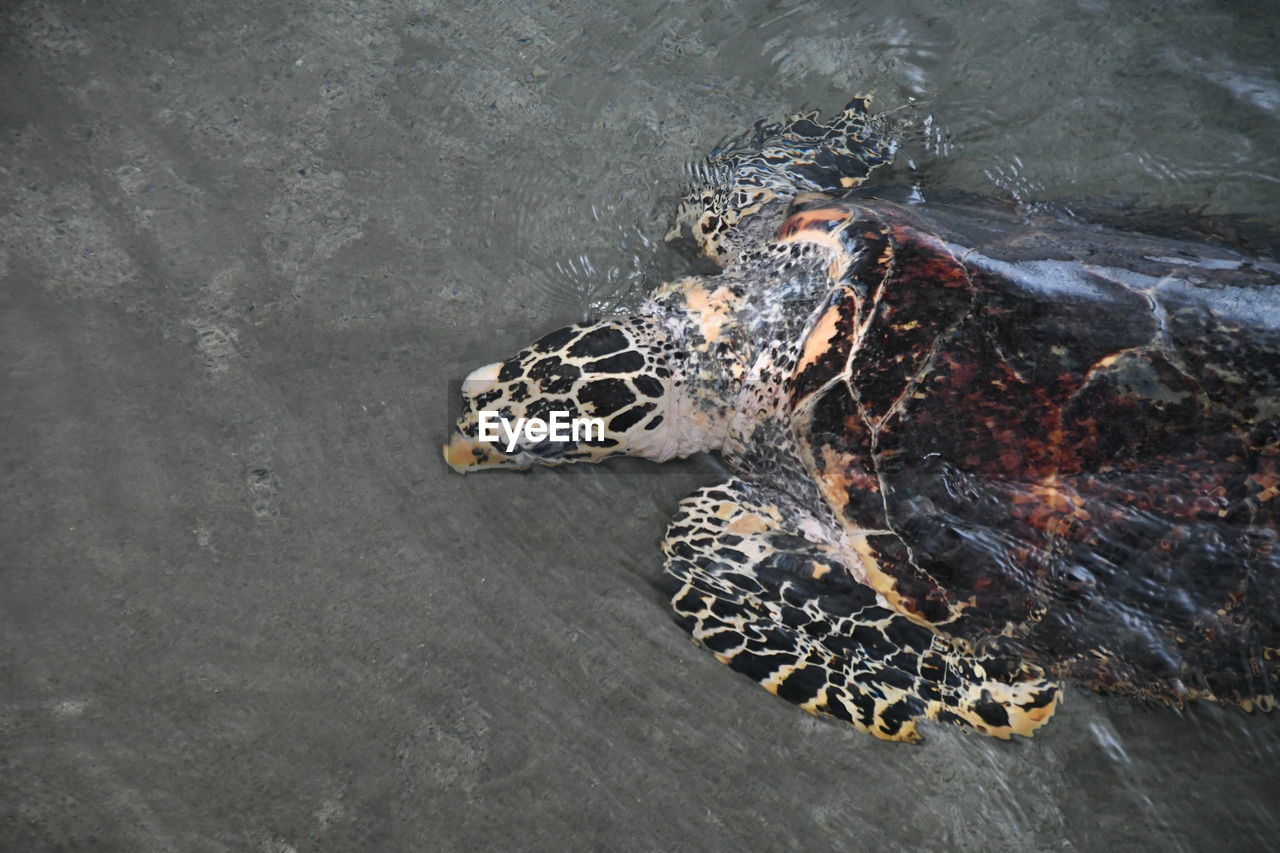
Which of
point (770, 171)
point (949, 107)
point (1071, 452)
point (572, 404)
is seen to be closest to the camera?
point (1071, 452)

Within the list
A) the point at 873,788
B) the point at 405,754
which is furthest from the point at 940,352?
the point at 405,754

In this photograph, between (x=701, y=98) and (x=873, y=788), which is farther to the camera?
(x=701, y=98)

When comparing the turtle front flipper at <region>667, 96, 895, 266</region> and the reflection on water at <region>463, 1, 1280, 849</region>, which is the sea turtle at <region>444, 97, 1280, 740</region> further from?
the reflection on water at <region>463, 1, 1280, 849</region>

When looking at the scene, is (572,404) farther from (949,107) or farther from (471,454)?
(949,107)

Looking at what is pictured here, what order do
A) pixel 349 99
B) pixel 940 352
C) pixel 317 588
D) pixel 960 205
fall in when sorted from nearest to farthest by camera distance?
1. pixel 940 352
2. pixel 317 588
3. pixel 960 205
4. pixel 349 99

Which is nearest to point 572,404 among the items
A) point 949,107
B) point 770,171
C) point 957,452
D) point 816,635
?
point 816,635

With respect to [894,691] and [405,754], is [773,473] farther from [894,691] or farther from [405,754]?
[405,754]

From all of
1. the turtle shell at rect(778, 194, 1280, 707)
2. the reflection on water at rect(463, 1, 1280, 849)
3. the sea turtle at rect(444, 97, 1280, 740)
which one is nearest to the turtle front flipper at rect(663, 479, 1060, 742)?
the sea turtle at rect(444, 97, 1280, 740)
